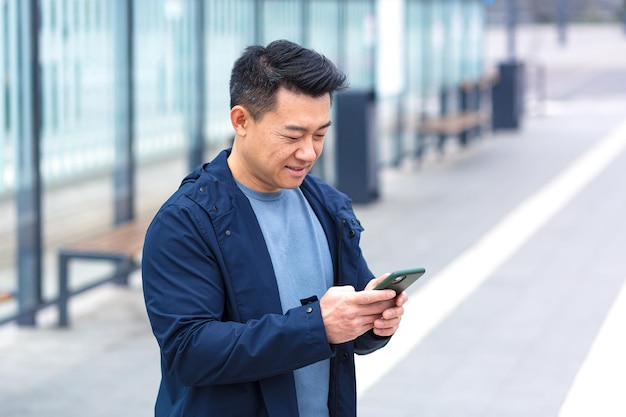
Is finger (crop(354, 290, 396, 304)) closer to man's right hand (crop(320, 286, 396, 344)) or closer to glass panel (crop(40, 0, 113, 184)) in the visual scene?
man's right hand (crop(320, 286, 396, 344))

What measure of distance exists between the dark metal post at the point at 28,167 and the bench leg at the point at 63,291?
143 millimetres

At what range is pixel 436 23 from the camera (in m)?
16.5

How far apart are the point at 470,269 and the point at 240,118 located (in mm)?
6367

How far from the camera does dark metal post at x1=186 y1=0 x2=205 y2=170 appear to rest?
890 cm

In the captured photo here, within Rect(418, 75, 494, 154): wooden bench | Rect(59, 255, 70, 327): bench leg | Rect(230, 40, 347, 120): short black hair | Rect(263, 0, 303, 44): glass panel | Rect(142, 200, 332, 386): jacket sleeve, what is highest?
Rect(263, 0, 303, 44): glass panel

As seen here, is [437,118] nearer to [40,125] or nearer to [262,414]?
[40,125]

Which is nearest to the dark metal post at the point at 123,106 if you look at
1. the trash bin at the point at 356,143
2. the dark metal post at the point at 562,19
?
the trash bin at the point at 356,143

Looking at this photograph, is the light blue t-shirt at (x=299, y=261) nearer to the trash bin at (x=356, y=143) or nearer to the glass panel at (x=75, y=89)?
the glass panel at (x=75, y=89)

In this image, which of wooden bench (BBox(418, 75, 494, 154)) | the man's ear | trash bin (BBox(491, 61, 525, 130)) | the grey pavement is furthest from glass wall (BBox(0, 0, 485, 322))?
trash bin (BBox(491, 61, 525, 130))

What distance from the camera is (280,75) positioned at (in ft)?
7.99

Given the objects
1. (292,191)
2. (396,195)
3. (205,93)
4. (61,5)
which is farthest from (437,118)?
(292,191)

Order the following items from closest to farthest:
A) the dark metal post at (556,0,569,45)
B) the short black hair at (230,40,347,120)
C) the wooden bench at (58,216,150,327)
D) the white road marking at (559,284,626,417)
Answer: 1. the short black hair at (230,40,347,120)
2. the white road marking at (559,284,626,417)
3. the wooden bench at (58,216,150,327)
4. the dark metal post at (556,0,569,45)

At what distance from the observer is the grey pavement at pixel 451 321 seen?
5730 millimetres

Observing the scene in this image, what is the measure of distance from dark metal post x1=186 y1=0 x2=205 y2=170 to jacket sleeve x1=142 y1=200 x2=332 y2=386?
21.4 feet
